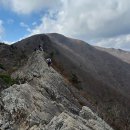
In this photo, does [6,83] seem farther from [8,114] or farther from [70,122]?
[70,122]

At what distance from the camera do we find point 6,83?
33.5m

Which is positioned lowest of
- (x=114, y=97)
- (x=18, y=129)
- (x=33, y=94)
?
(x=114, y=97)

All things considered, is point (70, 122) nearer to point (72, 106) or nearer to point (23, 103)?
point (23, 103)

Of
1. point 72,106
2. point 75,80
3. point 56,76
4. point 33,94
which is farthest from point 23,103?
point 75,80

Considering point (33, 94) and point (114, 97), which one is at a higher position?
point (33, 94)

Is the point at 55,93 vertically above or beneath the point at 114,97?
above

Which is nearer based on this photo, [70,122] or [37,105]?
[70,122]

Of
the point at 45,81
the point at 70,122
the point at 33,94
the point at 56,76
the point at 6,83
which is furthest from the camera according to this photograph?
the point at 56,76

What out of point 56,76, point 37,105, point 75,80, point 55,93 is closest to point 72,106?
point 55,93

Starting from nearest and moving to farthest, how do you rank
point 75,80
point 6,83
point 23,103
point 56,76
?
point 23,103 → point 6,83 → point 56,76 → point 75,80

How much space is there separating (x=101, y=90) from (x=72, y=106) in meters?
158

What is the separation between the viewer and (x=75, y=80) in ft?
193

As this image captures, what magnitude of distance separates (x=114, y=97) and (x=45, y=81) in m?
159

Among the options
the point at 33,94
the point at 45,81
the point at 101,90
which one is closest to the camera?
the point at 33,94
